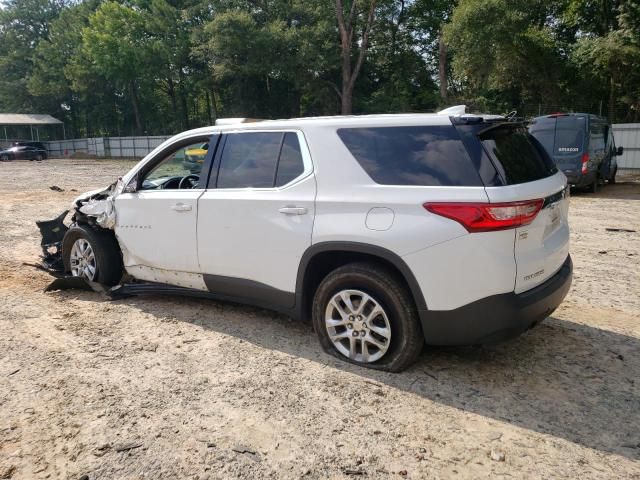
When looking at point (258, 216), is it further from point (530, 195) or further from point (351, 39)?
point (351, 39)

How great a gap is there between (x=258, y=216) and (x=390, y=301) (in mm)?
1261

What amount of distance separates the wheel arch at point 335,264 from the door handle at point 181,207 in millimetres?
1283

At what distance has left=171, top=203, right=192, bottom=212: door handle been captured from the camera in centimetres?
449

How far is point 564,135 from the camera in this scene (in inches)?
516

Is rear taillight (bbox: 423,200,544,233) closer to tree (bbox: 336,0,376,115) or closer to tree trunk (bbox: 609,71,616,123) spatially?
tree trunk (bbox: 609,71,616,123)

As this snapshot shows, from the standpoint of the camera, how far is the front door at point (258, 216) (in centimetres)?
387

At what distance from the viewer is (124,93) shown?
55.0 metres

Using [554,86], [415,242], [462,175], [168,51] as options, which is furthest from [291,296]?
[168,51]

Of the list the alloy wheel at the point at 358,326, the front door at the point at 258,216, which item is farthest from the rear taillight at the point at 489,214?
the front door at the point at 258,216

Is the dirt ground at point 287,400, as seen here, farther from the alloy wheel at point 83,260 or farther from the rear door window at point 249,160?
the rear door window at point 249,160

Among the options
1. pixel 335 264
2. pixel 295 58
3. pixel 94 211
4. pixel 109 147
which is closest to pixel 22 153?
pixel 109 147

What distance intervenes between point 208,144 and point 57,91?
191ft

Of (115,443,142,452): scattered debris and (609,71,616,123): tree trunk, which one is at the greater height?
(609,71,616,123): tree trunk

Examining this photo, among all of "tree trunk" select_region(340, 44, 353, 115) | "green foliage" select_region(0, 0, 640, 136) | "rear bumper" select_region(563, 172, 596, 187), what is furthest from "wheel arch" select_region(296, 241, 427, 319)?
"tree trunk" select_region(340, 44, 353, 115)
